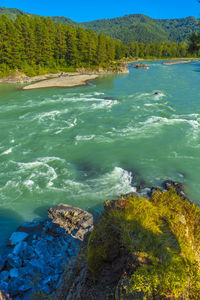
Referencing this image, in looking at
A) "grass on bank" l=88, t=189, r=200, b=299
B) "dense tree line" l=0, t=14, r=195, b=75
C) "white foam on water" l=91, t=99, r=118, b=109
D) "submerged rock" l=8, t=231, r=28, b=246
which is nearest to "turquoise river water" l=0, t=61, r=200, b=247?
"white foam on water" l=91, t=99, r=118, b=109

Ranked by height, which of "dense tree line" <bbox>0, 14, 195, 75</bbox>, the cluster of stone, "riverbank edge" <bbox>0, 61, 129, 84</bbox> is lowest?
the cluster of stone

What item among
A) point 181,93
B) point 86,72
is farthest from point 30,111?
point 86,72

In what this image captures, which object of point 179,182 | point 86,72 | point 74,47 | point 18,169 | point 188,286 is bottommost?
point 179,182

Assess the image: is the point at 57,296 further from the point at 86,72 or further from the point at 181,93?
the point at 86,72

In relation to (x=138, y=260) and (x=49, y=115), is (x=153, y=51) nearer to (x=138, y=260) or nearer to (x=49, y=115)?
(x=49, y=115)

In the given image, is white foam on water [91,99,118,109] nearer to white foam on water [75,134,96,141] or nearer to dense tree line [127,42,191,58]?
white foam on water [75,134,96,141]

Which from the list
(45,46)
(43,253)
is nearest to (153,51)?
(45,46)
